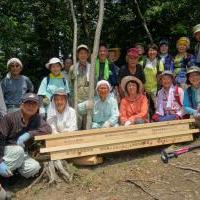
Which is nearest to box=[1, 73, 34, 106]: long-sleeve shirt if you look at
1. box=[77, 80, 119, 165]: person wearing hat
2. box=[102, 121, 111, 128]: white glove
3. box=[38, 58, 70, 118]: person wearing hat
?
box=[38, 58, 70, 118]: person wearing hat

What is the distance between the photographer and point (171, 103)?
9086 mm

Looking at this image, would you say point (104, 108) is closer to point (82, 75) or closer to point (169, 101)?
point (82, 75)

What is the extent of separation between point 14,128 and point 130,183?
2163mm

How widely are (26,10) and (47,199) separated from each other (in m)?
11.2

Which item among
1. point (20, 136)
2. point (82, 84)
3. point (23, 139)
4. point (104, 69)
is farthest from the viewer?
point (104, 69)

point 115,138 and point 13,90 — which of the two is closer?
point 115,138

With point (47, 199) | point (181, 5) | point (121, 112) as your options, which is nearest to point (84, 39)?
point (181, 5)

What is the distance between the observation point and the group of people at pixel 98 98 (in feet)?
24.5

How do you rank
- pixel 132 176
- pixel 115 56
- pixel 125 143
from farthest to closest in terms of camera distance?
pixel 115 56
pixel 125 143
pixel 132 176

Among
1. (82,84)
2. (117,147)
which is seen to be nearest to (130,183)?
(117,147)

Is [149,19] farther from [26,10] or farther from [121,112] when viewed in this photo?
[121,112]

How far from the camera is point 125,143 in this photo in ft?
26.9

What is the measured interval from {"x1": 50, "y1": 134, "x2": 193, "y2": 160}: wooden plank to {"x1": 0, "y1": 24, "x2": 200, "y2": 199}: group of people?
1.44ft

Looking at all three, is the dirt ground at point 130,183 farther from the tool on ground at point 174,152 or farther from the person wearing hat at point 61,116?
the person wearing hat at point 61,116
